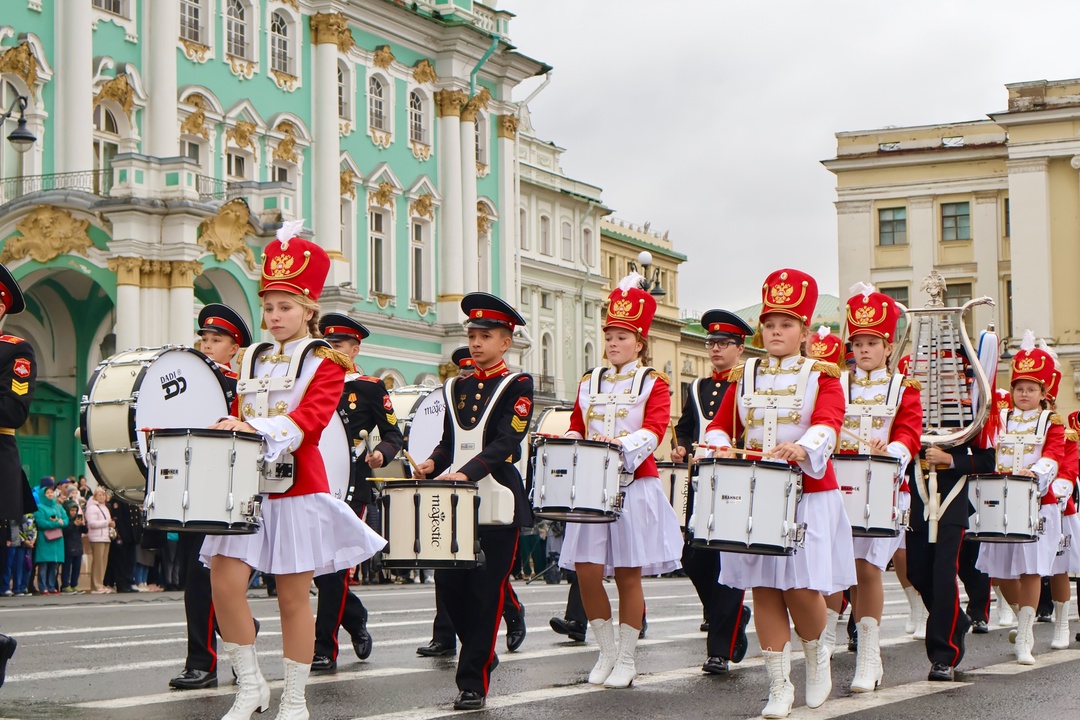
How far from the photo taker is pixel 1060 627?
1444cm

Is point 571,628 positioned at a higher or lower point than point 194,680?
lower

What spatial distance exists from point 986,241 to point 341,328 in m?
62.2

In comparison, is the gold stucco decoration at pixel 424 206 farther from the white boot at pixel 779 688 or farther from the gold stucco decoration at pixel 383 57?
the white boot at pixel 779 688

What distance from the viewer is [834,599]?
1084cm

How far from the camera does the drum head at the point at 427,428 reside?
47.3 feet

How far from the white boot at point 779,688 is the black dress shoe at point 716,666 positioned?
2.39 meters

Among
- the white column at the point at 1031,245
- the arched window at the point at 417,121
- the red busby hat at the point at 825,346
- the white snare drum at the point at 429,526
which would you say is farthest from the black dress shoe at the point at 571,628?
the white column at the point at 1031,245

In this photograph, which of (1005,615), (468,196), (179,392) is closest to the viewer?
(179,392)

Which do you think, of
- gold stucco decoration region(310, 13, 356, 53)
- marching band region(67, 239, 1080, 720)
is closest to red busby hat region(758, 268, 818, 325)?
marching band region(67, 239, 1080, 720)

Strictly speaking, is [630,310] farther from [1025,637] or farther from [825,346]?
[1025,637]

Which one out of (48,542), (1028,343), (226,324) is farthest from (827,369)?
(48,542)

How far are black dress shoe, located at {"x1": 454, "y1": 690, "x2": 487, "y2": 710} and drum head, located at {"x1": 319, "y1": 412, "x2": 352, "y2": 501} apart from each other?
1.29m

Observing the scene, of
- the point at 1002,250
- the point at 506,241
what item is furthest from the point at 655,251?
the point at 506,241

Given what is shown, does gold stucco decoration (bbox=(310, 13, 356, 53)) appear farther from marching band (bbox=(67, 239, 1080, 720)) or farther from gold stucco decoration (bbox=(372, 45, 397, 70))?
marching band (bbox=(67, 239, 1080, 720))
